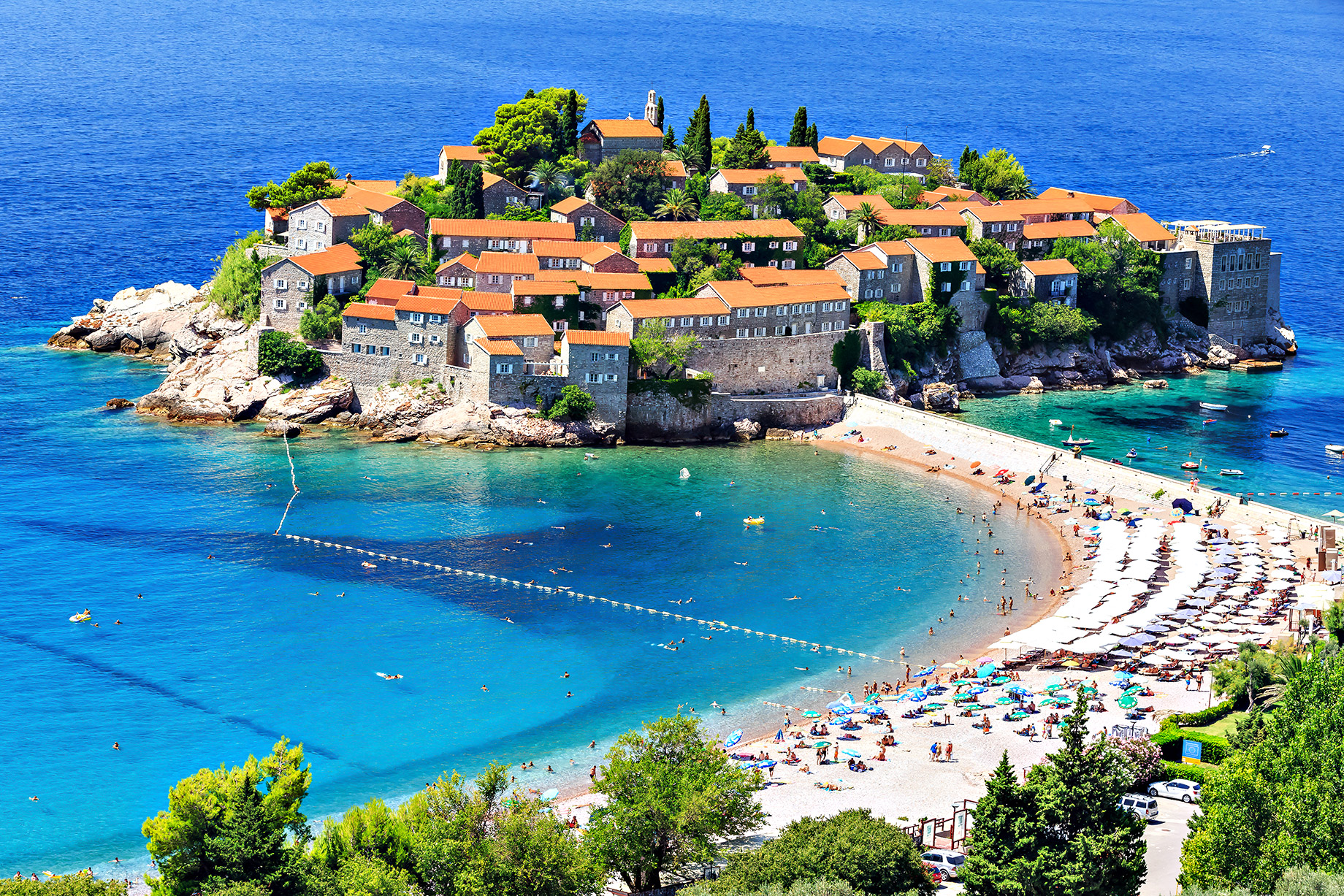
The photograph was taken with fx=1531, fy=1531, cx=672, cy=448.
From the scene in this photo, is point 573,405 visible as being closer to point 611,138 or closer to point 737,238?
point 737,238

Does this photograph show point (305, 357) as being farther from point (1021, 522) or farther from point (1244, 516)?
point (1244, 516)

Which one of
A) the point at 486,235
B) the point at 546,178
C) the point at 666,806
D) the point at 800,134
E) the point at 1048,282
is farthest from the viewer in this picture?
the point at 800,134

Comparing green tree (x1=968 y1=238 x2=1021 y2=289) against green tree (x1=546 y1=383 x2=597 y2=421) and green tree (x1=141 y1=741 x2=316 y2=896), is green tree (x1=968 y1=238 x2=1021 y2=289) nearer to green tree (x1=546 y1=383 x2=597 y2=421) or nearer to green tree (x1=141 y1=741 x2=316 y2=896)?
green tree (x1=546 y1=383 x2=597 y2=421)

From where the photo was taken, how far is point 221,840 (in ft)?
133

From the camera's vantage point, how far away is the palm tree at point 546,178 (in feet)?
341

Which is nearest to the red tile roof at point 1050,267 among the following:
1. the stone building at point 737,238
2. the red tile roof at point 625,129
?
the stone building at point 737,238

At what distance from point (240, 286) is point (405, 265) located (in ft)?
40.2

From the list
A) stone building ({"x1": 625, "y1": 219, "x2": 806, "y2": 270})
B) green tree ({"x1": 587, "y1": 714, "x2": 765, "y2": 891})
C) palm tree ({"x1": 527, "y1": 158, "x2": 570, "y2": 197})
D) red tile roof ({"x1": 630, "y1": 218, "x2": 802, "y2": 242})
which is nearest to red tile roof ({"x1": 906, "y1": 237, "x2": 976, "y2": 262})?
stone building ({"x1": 625, "y1": 219, "x2": 806, "y2": 270})

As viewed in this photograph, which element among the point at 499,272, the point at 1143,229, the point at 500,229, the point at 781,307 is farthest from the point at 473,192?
the point at 1143,229

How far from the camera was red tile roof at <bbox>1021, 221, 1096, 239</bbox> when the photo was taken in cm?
10938

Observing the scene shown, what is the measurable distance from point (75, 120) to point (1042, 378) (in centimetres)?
13756

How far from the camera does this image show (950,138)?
181750 millimetres

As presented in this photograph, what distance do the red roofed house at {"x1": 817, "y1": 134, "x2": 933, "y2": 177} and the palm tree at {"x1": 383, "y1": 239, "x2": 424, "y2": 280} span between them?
36060mm

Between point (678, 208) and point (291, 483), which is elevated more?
point (678, 208)
